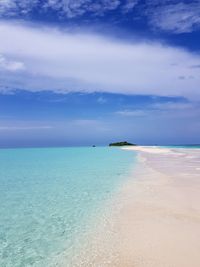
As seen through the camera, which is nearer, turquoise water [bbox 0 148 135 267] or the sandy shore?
the sandy shore

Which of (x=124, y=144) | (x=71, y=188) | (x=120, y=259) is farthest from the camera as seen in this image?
(x=124, y=144)

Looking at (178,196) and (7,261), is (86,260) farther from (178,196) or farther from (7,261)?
(178,196)

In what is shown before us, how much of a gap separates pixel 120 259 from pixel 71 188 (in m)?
7.03

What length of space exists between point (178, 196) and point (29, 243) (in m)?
5.32

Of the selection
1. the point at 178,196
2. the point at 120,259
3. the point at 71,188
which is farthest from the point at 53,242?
the point at 71,188

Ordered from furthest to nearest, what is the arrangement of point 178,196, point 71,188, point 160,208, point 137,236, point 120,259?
point 71,188, point 178,196, point 160,208, point 137,236, point 120,259

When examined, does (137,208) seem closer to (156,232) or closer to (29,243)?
(156,232)

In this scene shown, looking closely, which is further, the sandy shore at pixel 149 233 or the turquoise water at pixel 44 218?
the turquoise water at pixel 44 218

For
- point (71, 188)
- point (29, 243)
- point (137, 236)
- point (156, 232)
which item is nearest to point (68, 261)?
point (29, 243)

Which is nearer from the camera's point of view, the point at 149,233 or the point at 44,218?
the point at 149,233

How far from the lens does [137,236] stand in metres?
5.79

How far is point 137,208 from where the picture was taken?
26.3 feet

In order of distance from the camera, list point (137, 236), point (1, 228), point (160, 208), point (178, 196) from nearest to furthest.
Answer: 1. point (137, 236)
2. point (1, 228)
3. point (160, 208)
4. point (178, 196)

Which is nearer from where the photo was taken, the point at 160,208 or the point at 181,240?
the point at 181,240
